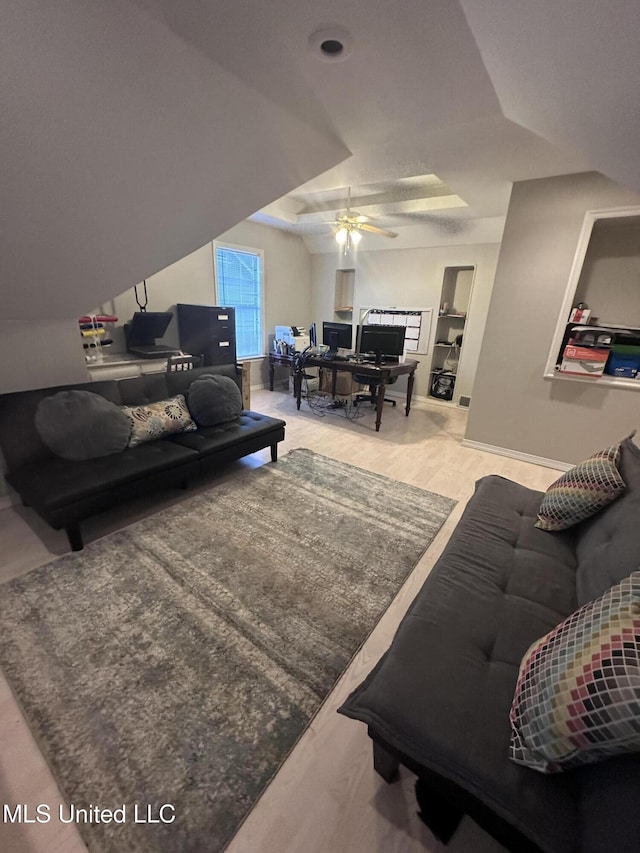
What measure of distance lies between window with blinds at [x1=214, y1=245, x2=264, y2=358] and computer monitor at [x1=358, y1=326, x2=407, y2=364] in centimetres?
201

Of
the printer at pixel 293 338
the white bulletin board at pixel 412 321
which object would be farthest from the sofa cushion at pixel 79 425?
the white bulletin board at pixel 412 321

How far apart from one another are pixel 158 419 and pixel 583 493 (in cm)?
268

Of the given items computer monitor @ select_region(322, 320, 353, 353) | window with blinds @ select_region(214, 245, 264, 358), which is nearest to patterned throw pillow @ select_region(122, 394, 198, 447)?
computer monitor @ select_region(322, 320, 353, 353)

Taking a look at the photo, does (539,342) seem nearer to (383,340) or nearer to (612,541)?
(383,340)

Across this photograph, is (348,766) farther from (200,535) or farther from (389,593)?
Answer: (200,535)

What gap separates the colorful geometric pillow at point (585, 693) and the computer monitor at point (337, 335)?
4.09 meters

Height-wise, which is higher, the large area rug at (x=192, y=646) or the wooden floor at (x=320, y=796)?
the large area rug at (x=192, y=646)

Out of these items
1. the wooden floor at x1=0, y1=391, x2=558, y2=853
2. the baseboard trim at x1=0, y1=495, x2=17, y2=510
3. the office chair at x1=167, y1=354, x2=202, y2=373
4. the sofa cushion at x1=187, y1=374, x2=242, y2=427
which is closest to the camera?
the wooden floor at x1=0, y1=391, x2=558, y2=853

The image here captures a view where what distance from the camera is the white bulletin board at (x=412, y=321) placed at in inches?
210

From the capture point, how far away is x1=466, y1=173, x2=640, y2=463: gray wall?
2881 millimetres

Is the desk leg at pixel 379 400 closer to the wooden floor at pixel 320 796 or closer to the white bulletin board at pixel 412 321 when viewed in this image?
the white bulletin board at pixel 412 321

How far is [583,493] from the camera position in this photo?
1584mm

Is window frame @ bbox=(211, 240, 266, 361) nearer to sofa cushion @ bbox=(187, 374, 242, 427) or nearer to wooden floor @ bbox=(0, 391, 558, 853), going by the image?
sofa cushion @ bbox=(187, 374, 242, 427)

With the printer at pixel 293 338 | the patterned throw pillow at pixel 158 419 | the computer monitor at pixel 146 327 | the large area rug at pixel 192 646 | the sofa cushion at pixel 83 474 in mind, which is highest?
the computer monitor at pixel 146 327
